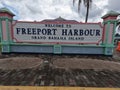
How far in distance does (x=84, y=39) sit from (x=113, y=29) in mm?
2278

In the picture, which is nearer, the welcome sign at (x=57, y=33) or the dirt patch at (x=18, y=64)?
the dirt patch at (x=18, y=64)

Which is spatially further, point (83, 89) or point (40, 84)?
point (40, 84)

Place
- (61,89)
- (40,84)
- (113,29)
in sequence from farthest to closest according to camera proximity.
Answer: (113,29) → (40,84) → (61,89)

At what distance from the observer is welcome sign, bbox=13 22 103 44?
28.7 feet

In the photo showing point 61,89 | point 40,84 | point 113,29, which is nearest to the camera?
point 61,89

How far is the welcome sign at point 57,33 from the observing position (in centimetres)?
873

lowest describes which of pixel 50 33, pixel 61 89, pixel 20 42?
pixel 61 89

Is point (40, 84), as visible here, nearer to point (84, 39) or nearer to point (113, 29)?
point (84, 39)

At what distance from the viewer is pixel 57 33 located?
884 cm

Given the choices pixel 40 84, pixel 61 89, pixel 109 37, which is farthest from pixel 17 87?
pixel 109 37

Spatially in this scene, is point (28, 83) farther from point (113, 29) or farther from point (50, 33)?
point (113, 29)

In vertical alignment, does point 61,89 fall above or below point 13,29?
below

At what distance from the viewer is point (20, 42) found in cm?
891

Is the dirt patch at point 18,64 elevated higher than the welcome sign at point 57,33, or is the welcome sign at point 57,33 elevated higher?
the welcome sign at point 57,33
